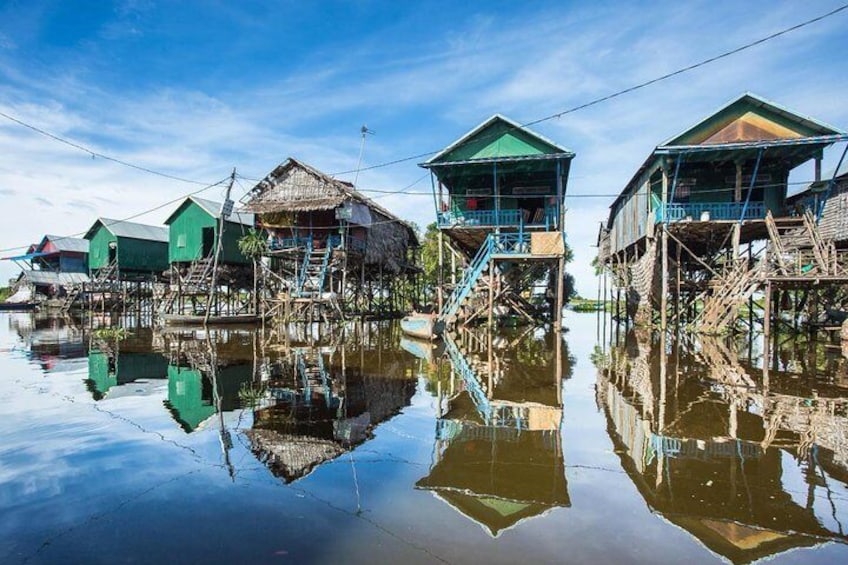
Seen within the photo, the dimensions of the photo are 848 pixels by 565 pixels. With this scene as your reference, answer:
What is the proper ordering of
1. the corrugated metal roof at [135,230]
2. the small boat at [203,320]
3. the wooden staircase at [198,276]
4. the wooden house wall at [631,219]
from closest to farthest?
the wooden house wall at [631,219], the small boat at [203,320], the wooden staircase at [198,276], the corrugated metal roof at [135,230]

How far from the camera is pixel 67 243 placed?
155ft

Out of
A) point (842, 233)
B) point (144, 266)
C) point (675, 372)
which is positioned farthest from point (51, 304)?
point (842, 233)

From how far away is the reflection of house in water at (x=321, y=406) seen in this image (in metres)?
5.71

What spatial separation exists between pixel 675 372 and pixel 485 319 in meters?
14.8

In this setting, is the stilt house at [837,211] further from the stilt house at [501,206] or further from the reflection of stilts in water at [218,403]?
the reflection of stilts in water at [218,403]

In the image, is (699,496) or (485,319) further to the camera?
(485,319)

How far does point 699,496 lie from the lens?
4441mm

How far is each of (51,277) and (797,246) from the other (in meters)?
55.7

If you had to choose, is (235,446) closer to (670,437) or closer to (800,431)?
(670,437)

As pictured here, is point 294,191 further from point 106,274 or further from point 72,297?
point 72,297

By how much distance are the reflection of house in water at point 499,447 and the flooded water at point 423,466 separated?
0.10 ft

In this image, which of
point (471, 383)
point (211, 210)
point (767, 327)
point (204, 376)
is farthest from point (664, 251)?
point (211, 210)

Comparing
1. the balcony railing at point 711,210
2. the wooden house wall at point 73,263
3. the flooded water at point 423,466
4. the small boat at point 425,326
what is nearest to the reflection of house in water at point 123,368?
the flooded water at point 423,466

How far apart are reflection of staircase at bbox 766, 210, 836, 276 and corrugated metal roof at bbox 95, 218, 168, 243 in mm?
39708
